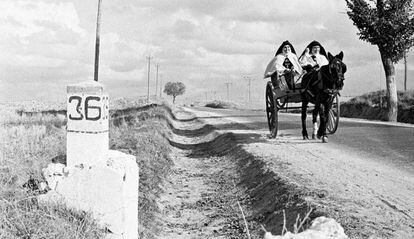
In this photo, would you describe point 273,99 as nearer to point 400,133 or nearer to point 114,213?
point 400,133

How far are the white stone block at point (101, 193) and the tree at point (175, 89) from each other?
6180 inches

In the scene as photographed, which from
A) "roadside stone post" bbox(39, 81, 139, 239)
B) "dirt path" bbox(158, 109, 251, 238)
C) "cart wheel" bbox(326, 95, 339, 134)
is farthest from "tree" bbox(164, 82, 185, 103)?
"roadside stone post" bbox(39, 81, 139, 239)

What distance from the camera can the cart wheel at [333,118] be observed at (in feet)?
47.5

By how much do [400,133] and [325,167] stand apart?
26.8ft

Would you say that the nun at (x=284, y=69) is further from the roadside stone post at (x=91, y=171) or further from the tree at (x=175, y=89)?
the tree at (x=175, y=89)

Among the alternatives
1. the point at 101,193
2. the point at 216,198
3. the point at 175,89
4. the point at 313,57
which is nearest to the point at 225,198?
the point at 216,198

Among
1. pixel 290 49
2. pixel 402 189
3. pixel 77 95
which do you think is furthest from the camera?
pixel 290 49

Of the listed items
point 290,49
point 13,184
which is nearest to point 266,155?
point 290,49

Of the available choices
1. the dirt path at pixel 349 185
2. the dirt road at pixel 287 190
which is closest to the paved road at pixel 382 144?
the dirt road at pixel 287 190

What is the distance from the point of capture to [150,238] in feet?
21.3

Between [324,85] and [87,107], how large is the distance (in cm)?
925

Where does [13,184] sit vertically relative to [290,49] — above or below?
below

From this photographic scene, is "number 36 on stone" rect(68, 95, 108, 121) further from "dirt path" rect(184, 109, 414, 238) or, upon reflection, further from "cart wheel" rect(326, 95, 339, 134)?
"cart wheel" rect(326, 95, 339, 134)

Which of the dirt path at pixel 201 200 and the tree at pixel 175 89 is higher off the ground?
the tree at pixel 175 89
